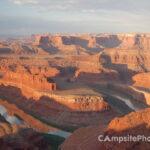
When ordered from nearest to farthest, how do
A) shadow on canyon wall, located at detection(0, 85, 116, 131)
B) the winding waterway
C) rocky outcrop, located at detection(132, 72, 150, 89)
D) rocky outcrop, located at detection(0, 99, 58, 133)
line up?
1. rocky outcrop, located at detection(0, 99, 58, 133)
2. shadow on canyon wall, located at detection(0, 85, 116, 131)
3. the winding waterway
4. rocky outcrop, located at detection(132, 72, 150, 89)

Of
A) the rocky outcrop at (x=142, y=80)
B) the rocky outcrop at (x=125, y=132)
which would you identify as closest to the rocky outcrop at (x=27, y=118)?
the rocky outcrop at (x=125, y=132)

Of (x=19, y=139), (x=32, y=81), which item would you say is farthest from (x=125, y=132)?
(x=32, y=81)

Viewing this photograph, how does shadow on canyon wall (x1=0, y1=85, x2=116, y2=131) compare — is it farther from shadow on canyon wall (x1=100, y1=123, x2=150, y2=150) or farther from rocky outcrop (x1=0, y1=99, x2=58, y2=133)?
shadow on canyon wall (x1=100, y1=123, x2=150, y2=150)

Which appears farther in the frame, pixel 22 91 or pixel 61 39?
pixel 61 39

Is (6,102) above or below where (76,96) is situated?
below

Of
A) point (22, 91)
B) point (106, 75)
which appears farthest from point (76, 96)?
point (106, 75)

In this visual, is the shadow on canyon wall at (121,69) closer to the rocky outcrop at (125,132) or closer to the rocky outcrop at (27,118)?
the rocky outcrop at (27,118)

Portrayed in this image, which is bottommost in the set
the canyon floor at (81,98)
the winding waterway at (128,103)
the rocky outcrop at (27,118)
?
the winding waterway at (128,103)

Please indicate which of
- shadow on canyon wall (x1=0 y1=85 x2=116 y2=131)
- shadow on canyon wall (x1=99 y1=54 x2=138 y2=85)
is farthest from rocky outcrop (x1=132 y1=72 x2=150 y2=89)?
shadow on canyon wall (x1=0 y1=85 x2=116 y2=131)

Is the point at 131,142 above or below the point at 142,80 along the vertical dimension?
above

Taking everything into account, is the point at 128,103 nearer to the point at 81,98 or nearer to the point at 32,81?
the point at 81,98

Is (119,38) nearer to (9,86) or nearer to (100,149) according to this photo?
(9,86)
